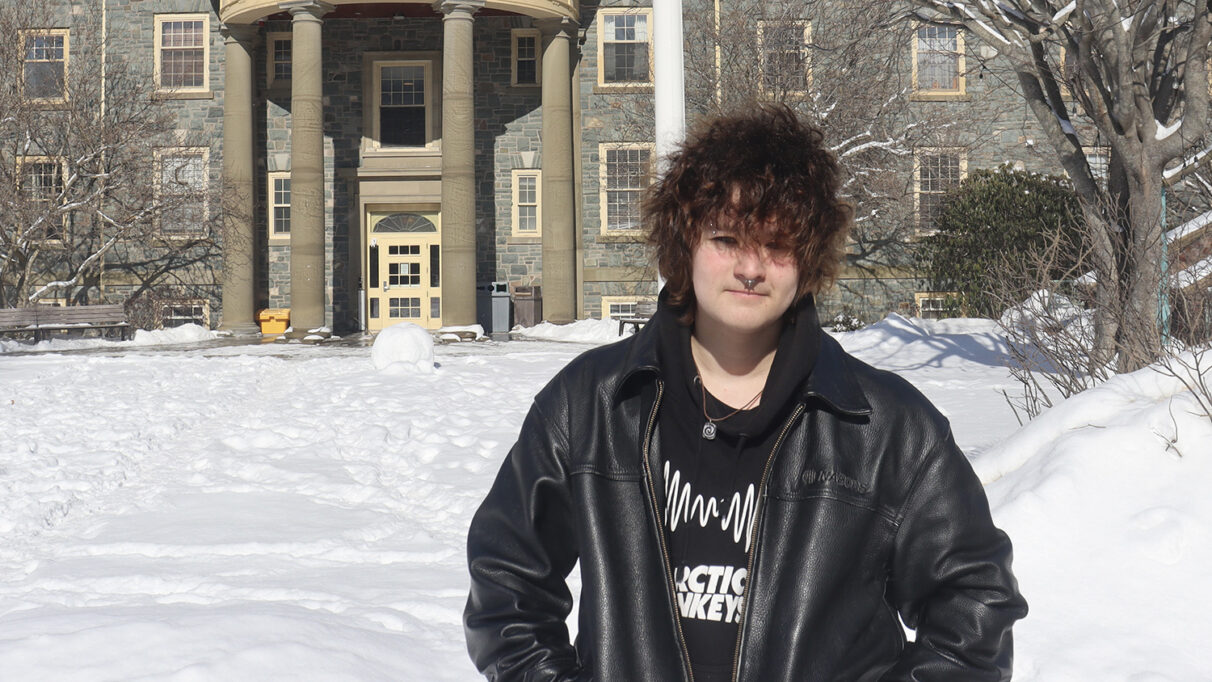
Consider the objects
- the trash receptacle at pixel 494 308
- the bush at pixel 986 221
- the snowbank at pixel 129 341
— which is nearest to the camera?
the snowbank at pixel 129 341

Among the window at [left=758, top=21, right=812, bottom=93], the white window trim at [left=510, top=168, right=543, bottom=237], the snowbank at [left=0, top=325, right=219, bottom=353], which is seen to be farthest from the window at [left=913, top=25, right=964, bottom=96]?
the snowbank at [left=0, top=325, right=219, bottom=353]

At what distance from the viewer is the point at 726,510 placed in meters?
2.22

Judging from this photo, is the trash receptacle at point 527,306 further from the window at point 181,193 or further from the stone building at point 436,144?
the window at point 181,193

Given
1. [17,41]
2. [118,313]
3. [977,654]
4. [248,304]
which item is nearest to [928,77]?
[248,304]

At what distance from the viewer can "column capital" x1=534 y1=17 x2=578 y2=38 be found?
2467cm

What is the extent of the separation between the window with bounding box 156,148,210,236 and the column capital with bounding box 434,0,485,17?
279 inches

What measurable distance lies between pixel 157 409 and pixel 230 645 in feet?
28.0

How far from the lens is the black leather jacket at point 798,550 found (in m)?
2.15

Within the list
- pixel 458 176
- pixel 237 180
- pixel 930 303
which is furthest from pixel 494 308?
pixel 930 303

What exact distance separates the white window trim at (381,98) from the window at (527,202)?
6.70 ft

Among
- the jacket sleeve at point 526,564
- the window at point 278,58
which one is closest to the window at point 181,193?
the window at point 278,58

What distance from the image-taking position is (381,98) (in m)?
27.0

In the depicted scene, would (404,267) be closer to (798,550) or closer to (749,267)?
(749,267)

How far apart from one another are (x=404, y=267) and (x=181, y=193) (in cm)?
499
